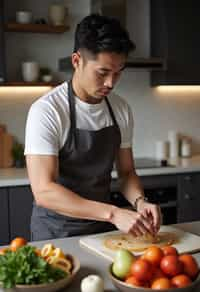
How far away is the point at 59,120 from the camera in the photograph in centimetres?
154

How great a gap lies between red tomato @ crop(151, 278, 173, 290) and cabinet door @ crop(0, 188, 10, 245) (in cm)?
Result: 159

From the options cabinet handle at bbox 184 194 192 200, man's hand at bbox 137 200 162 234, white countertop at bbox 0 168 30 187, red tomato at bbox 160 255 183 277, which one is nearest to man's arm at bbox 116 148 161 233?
man's hand at bbox 137 200 162 234

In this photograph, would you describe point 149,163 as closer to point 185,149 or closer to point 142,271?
point 185,149

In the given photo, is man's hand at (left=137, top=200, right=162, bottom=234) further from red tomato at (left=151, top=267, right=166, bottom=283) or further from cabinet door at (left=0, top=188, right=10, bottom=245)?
cabinet door at (left=0, top=188, right=10, bottom=245)

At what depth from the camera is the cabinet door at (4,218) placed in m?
2.41

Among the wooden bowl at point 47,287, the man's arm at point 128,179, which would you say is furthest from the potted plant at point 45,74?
the wooden bowl at point 47,287

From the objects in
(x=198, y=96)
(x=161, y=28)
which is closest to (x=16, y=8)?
(x=161, y=28)

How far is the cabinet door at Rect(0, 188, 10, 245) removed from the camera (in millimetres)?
2412

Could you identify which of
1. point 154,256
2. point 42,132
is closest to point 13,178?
point 42,132

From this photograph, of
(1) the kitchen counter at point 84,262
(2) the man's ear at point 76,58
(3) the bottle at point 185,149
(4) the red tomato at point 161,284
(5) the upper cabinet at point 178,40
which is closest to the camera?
(4) the red tomato at point 161,284

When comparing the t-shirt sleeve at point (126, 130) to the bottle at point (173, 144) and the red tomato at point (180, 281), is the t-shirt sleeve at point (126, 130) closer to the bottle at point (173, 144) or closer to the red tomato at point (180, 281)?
the red tomato at point (180, 281)

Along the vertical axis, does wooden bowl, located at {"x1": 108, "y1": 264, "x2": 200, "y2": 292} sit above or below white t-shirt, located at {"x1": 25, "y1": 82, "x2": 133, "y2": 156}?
below

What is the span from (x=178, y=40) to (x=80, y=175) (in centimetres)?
180

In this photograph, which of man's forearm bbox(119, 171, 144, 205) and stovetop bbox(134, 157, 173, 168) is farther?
stovetop bbox(134, 157, 173, 168)
